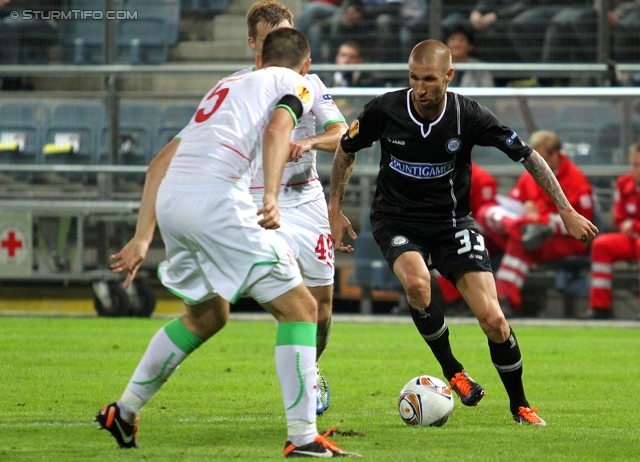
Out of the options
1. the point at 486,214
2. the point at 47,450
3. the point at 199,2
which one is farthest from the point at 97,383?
the point at 199,2

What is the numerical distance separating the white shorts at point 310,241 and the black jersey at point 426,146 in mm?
414

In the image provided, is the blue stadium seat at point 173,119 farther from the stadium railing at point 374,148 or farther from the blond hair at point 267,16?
the blond hair at point 267,16

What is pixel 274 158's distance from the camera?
14.2ft

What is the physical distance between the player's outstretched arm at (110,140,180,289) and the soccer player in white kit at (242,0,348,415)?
4.38ft

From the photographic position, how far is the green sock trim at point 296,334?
4.39 meters

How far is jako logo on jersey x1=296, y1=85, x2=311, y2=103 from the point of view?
451 cm

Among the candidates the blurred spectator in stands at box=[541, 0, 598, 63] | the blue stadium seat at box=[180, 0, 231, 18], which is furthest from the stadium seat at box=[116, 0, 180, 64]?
the blurred spectator in stands at box=[541, 0, 598, 63]

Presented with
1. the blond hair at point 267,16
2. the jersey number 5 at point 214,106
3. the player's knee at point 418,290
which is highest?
the blond hair at point 267,16

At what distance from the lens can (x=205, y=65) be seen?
43.9 ft

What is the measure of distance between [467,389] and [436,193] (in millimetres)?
1107

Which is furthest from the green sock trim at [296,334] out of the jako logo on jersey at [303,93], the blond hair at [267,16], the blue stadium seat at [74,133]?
the blue stadium seat at [74,133]

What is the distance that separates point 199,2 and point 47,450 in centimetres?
1019

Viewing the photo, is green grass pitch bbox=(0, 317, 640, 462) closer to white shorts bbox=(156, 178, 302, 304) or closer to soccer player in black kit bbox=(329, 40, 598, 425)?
soccer player in black kit bbox=(329, 40, 598, 425)

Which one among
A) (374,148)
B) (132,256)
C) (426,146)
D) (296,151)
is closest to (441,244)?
(426,146)
